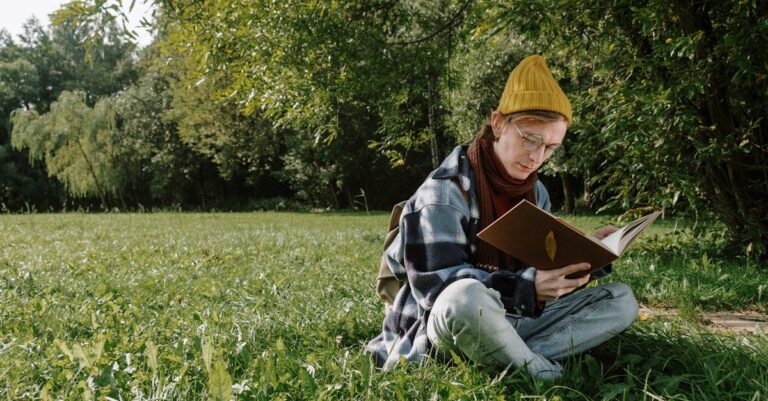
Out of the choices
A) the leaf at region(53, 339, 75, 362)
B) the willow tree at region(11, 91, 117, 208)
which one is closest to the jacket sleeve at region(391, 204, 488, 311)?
the leaf at region(53, 339, 75, 362)

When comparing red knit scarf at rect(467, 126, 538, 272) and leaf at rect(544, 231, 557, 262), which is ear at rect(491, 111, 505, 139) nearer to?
red knit scarf at rect(467, 126, 538, 272)

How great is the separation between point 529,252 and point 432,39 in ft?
15.4

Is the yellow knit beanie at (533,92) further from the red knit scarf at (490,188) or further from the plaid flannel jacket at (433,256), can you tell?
the plaid flannel jacket at (433,256)

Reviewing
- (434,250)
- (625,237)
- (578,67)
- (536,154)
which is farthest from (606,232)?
(578,67)

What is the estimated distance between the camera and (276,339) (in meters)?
2.88

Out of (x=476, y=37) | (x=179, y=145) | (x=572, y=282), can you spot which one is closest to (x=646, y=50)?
(x=476, y=37)

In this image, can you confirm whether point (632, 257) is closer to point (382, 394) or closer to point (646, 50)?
point (646, 50)

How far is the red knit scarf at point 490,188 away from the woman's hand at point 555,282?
277mm

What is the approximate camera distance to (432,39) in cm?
635

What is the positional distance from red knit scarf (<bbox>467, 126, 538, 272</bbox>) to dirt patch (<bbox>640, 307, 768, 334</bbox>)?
1.45 meters

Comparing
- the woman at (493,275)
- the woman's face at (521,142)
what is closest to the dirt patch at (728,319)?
the woman at (493,275)

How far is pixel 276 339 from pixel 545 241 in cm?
151

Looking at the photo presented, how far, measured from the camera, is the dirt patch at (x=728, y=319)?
→ 135 inches

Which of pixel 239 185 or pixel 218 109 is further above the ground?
pixel 218 109
